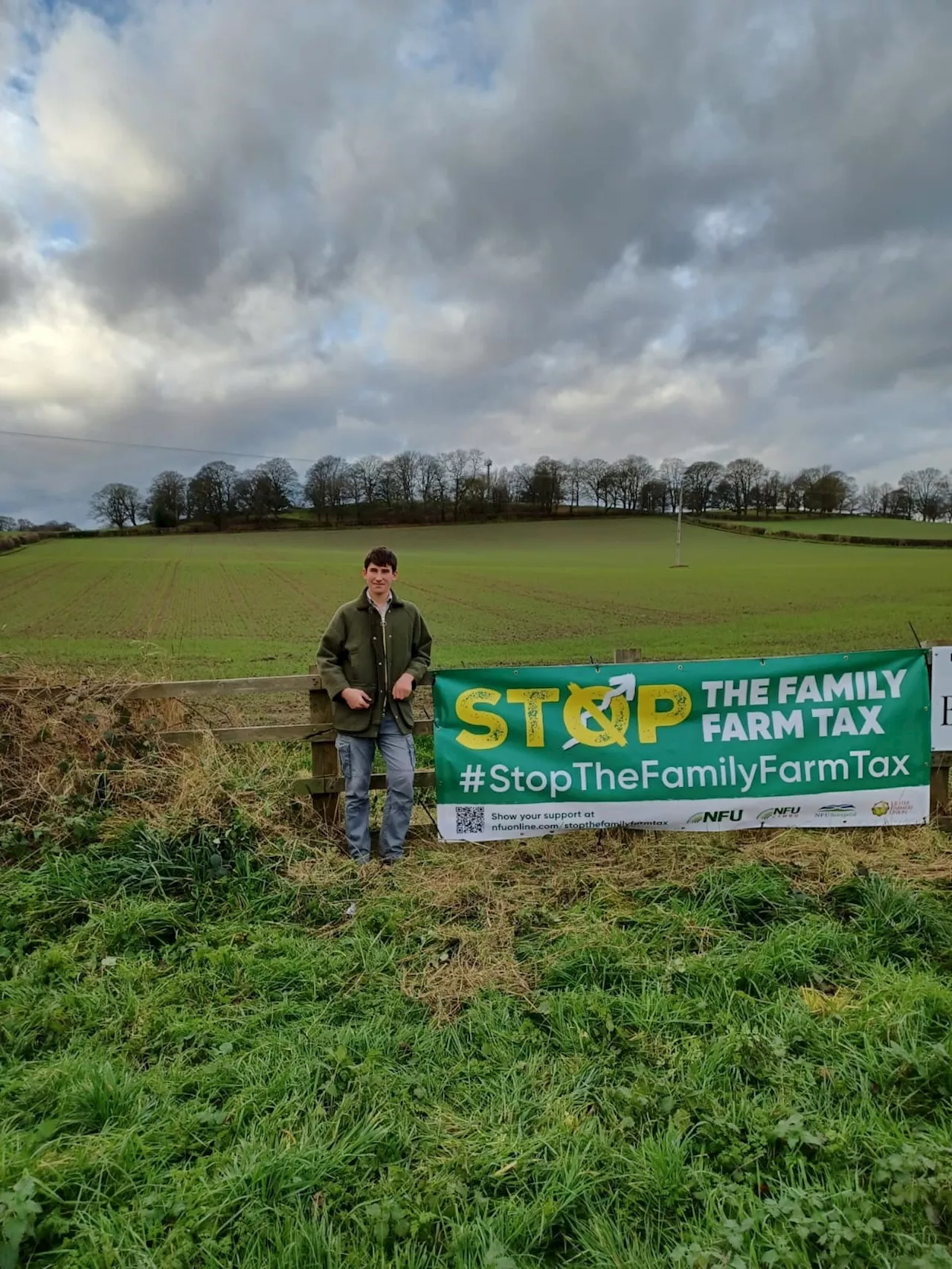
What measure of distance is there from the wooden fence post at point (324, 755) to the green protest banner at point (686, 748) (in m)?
0.77

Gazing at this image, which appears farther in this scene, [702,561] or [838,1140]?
[702,561]

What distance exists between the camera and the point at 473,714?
4934 millimetres

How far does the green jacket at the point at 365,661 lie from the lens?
4.62m

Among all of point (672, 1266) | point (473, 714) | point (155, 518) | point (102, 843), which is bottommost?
point (672, 1266)

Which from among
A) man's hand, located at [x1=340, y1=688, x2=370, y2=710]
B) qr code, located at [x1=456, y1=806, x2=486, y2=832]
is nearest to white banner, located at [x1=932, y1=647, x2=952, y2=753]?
qr code, located at [x1=456, y1=806, x2=486, y2=832]

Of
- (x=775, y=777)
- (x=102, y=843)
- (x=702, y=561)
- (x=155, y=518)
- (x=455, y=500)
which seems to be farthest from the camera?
(x=455, y=500)

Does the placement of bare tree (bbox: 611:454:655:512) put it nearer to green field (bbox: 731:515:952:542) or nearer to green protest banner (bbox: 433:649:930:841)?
green field (bbox: 731:515:952:542)

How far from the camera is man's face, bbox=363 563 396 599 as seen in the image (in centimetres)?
464

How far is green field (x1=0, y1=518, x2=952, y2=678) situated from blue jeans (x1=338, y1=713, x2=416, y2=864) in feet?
7.07

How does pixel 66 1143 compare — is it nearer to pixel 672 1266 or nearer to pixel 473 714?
pixel 672 1266

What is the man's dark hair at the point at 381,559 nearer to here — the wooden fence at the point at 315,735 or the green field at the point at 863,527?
the wooden fence at the point at 315,735

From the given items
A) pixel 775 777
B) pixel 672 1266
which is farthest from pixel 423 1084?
pixel 775 777

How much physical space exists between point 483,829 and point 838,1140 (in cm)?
285

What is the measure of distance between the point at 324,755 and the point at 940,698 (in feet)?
15.1
